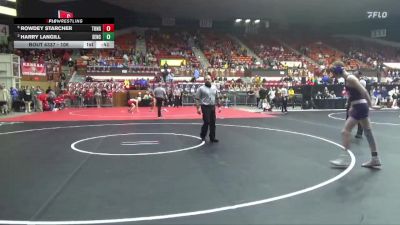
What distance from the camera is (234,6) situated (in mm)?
38594

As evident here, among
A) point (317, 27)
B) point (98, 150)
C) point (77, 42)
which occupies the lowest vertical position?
point (98, 150)

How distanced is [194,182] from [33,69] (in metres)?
23.9

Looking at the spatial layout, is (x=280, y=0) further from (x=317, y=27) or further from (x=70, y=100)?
(x=70, y=100)

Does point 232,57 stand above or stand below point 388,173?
above

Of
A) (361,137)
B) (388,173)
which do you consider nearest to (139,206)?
(388,173)

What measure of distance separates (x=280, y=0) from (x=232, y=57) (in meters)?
7.26

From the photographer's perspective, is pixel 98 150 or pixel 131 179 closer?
pixel 131 179

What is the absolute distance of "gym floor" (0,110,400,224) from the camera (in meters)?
4.47

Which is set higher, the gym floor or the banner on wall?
the banner on wall

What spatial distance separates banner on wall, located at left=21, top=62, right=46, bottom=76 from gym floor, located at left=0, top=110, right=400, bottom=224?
17.1 metres
